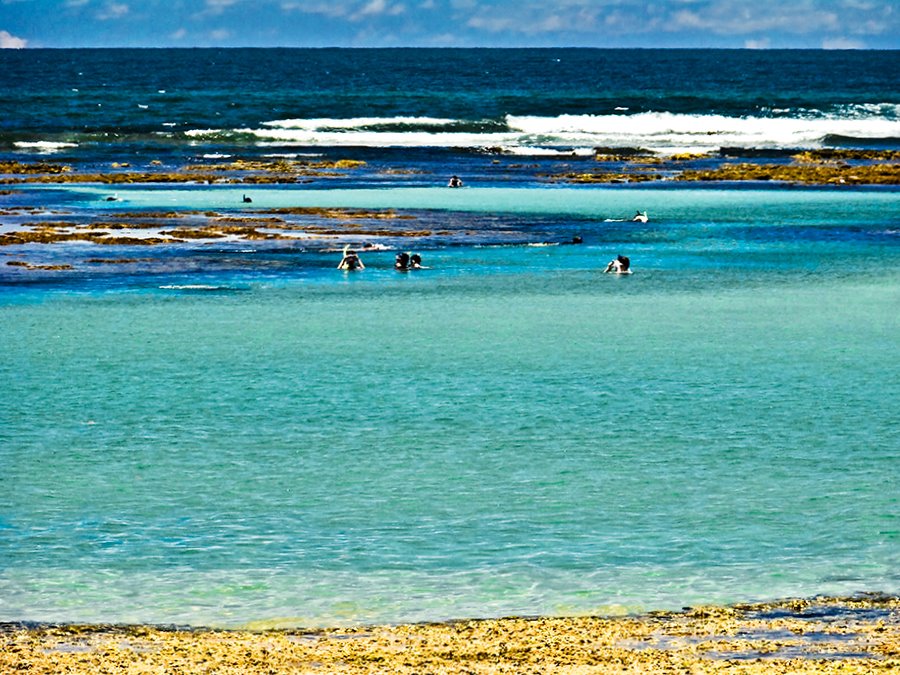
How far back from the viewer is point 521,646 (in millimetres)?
10930

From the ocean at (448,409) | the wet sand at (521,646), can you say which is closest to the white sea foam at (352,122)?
the ocean at (448,409)

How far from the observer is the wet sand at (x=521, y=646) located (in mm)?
10328

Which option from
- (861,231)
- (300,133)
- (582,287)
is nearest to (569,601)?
(582,287)

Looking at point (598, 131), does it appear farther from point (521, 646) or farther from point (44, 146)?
point (521, 646)

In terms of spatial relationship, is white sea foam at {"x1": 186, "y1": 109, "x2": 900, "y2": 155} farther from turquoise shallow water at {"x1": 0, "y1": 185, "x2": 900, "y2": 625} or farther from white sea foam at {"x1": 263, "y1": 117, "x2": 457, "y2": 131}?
turquoise shallow water at {"x1": 0, "y1": 185, "x2": 900, "y2": 625}

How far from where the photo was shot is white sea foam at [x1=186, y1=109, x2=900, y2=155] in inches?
3415

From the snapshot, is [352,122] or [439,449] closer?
[439,449]

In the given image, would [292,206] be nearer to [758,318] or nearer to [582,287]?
[582,287]

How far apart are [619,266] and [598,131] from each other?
6583cm

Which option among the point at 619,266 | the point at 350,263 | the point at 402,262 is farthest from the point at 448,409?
the point at 350,263

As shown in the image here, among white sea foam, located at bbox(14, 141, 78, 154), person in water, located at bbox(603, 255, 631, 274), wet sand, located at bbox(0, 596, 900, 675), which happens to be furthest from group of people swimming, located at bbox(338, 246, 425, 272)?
white sea foam, located at bbox(14, 141, 78, 154)

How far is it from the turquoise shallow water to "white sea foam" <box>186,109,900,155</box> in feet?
173

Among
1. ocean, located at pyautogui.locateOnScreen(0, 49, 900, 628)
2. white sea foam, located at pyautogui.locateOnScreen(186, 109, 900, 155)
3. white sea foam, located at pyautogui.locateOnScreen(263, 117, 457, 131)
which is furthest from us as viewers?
white sea foam, located at pyautogui.locateOnScreen(263, 117, 457, 131)

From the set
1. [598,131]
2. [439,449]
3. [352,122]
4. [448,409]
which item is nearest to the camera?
[439,449]
